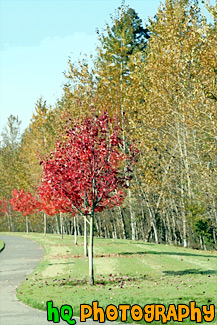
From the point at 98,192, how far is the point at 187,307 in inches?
274

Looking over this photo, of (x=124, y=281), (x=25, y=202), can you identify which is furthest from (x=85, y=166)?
(x=25, y=202)

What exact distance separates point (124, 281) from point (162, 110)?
12.7 metres

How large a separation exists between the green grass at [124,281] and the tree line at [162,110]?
372 centimetres

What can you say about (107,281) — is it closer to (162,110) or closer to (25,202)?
(162,110)

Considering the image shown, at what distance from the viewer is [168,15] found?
28.0 m

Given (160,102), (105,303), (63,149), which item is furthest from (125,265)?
(160,102)

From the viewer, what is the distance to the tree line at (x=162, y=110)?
2203cm

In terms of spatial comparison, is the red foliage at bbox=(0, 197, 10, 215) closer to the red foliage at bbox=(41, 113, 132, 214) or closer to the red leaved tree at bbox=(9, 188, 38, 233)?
the red leaved tree at bbox=(9, 188, 38, 233)

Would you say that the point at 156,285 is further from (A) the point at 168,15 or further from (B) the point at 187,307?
(A) the point at 168,15

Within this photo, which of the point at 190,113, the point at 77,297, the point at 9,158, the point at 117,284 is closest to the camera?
the point at 77,297

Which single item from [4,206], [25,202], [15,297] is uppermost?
[4,206]

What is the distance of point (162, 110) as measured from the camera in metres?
25.7

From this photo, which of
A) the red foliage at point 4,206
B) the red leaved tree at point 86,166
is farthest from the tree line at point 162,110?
the red foliage at point 4,206

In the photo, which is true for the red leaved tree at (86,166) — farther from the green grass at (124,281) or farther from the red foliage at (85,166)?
the green grass at (124,281)
